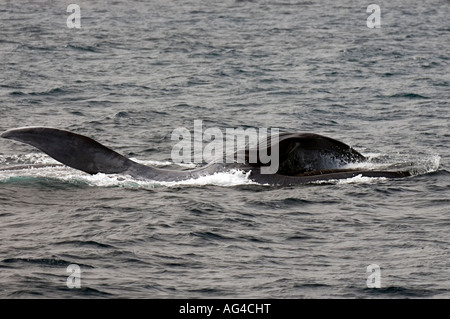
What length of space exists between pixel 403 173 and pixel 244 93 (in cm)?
1331

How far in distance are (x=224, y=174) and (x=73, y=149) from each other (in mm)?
2683

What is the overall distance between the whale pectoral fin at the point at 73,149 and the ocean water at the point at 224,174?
1.05 ft

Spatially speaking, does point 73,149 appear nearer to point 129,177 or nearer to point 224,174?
point 129,177

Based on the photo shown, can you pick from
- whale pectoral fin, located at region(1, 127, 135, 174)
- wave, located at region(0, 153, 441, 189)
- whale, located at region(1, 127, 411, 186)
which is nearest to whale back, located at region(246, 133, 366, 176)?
whale, located at region(1, 127, 411, 186)

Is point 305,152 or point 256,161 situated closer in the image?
point 305,152

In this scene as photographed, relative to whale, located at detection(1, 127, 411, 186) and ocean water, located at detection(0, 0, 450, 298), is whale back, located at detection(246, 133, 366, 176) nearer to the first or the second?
whale, located at detection(1, 127, 411, 186)

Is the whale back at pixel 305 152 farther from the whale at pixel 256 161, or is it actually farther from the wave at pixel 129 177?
the wave at pixel 129 177

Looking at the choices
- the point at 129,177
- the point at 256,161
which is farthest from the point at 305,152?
the point at 129,177

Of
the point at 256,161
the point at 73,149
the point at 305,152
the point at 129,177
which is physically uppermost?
the point at 73,149

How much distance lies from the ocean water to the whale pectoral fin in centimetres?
32

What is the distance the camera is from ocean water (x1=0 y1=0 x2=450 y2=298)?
12.6 m

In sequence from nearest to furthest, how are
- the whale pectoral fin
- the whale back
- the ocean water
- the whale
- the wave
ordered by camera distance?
the ocean water → the whale pectoral fin → the whale → the whale back → the wave

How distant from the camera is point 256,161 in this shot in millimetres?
17062

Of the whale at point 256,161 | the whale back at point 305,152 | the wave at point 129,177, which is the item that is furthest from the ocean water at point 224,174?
the whale back at point 305,152
